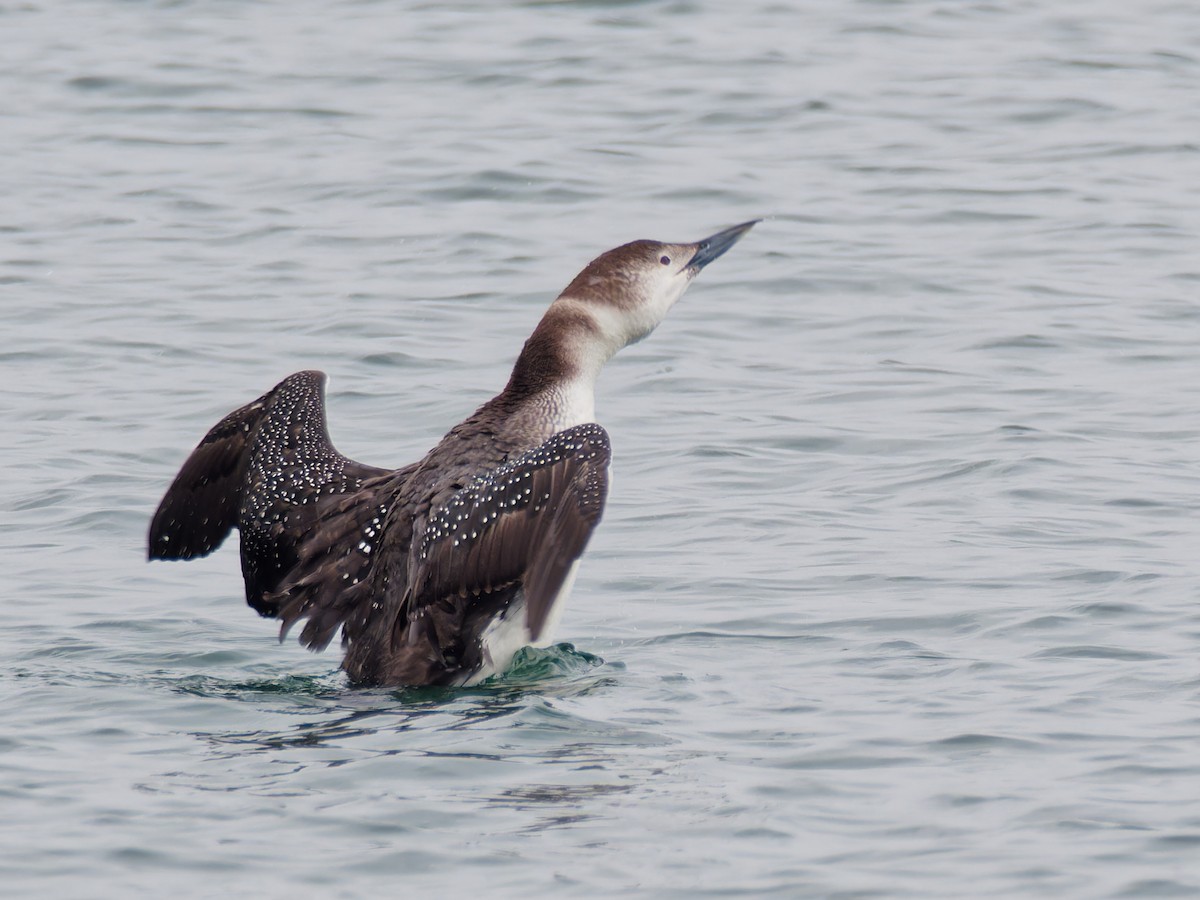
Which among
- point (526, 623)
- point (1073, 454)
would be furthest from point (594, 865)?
point (1073, 454)

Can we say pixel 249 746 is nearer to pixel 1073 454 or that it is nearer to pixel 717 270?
pixel 1073 454

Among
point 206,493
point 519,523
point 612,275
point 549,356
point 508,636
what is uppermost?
point 612,275

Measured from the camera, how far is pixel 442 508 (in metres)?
6.41

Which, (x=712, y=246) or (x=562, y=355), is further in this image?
(x=712, y=246)

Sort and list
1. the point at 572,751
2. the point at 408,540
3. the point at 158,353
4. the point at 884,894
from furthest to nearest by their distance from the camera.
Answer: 1. the point at 158,353
2. the point at 408,540
3. the point at 572,751
4. the point at 884,894

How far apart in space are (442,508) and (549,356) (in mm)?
704

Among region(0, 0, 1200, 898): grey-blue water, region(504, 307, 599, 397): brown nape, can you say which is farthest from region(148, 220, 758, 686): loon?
region(0, 0, 1200, 898): grey-blue water

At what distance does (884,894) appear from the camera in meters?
4.91

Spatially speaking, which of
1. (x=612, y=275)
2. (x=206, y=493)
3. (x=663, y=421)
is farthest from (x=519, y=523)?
(x=663, y=421)

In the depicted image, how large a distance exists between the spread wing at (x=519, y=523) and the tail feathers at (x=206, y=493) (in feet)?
3.93

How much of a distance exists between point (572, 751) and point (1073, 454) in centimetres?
371

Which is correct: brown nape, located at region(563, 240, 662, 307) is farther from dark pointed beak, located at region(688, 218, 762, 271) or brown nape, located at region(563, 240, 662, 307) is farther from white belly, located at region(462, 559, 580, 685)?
white belly, located at region(462, 559, 580, 685)

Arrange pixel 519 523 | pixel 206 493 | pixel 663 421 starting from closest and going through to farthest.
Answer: pixel 519 523
pixel 206 493
pixel 663 421

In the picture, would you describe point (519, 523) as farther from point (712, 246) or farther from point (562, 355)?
point (712, 246)
